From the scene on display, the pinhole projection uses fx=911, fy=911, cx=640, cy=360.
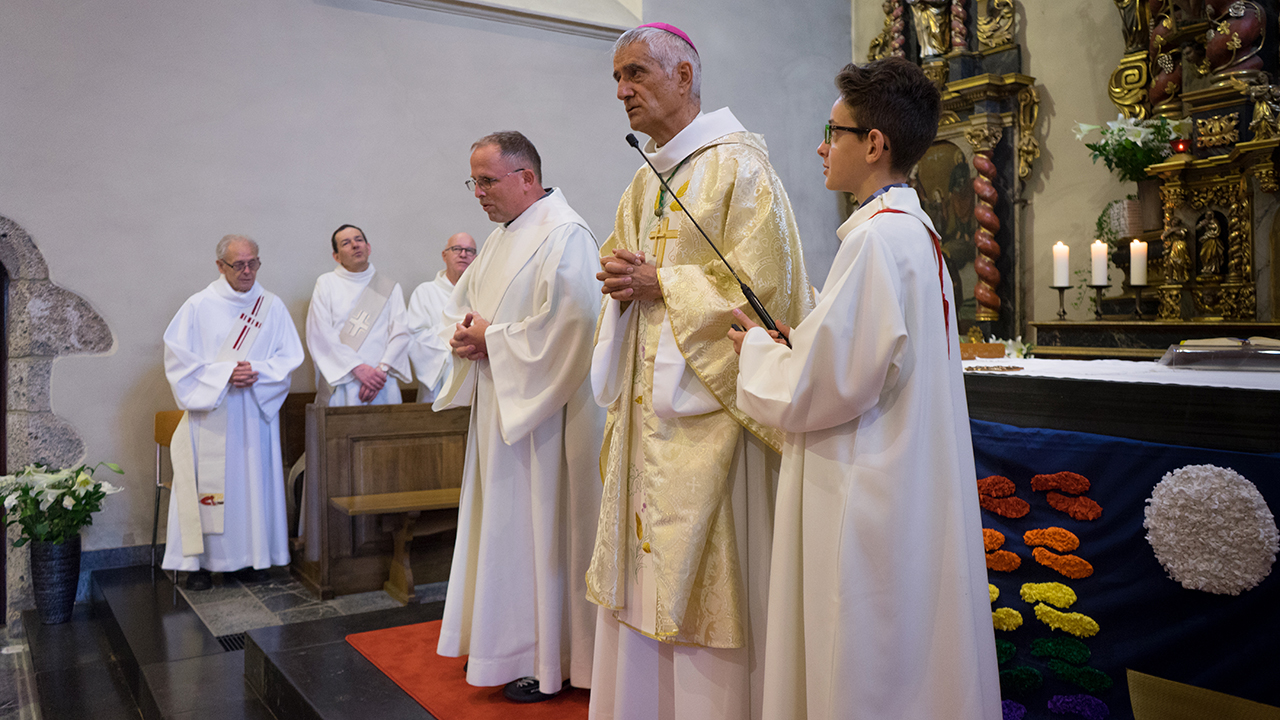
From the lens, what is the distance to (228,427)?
5531 millimetres

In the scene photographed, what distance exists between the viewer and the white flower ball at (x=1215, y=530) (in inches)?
82.4

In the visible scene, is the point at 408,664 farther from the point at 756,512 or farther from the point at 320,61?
the point at 320,61

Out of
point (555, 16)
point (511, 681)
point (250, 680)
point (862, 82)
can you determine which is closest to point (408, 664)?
point (511, 681)

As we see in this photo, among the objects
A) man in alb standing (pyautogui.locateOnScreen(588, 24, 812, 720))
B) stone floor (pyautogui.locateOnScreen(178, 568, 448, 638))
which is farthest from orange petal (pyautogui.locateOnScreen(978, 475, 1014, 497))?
stone floor (pyautogui.locateOnScreen(178, 568, 448, 638))

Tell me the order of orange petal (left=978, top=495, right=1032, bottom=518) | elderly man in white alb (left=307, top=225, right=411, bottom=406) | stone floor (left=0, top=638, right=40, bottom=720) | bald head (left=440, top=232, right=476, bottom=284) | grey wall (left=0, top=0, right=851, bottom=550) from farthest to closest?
bald head (left=440, top=232, right=476, bottom=284), elderly man in white alb (left=307, top=225, right=411, bottom=406), grey wall (left=0, top=0, right=851, bottom=550), stone floor (left=0, top=638, right=40, bottom=720), orange petal (left=978, top=495, right=1032, bottom=518)

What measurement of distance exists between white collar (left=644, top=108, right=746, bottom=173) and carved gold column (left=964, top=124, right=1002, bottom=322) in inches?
218

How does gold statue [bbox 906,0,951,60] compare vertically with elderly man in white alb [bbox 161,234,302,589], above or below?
above

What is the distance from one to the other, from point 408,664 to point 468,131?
16.9ft

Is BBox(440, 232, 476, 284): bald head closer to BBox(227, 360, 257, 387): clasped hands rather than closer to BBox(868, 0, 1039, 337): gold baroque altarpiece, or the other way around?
BBox(227, 360, 257, 387): clasped hands

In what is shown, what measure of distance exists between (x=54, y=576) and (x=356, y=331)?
90.3 inches

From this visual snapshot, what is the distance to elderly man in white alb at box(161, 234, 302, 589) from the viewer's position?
5.38 m

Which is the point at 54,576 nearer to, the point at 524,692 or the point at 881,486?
the point at 524,692

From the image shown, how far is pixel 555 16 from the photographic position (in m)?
7.74

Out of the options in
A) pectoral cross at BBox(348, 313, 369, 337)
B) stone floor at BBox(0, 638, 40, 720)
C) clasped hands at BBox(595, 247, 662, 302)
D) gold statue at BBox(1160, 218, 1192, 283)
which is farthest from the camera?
pectoral cross at BBox(348, 313, 369, 337)
